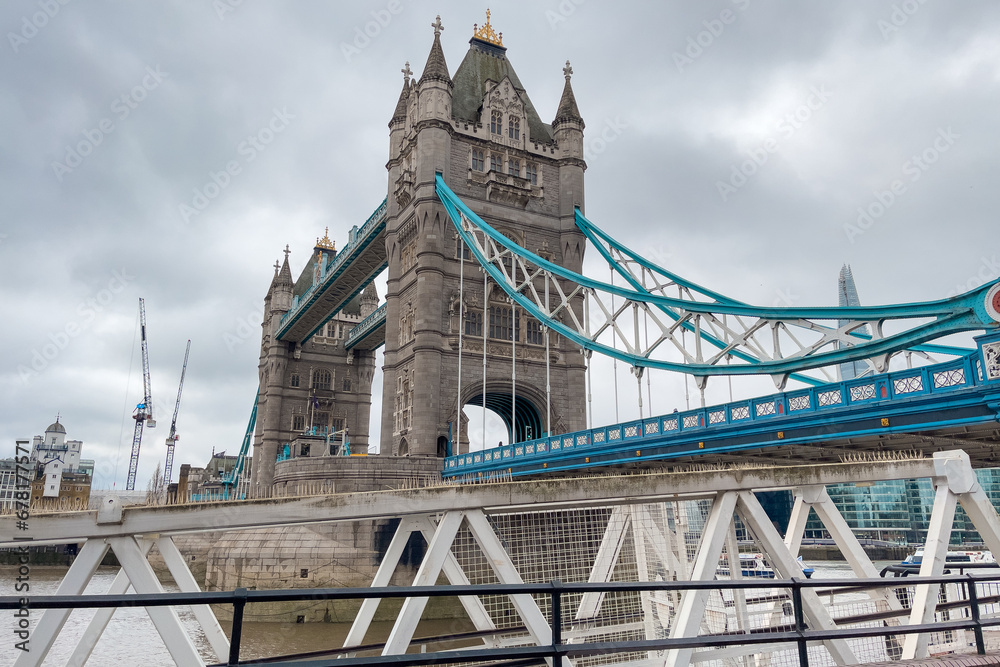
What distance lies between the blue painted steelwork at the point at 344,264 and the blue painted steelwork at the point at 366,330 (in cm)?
307

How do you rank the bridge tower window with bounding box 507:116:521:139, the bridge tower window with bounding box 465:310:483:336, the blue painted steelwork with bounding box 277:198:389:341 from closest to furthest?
the bridge tower window with bounding box 465:310:483:336 → the bridge tower window with bounding box 507:116:521:139 → the blue painted steelwork with bounding box 277:198:389:341

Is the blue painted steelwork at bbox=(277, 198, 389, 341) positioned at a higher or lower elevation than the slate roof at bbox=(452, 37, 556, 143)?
lower

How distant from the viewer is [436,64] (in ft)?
140

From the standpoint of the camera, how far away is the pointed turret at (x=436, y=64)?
4209 cm

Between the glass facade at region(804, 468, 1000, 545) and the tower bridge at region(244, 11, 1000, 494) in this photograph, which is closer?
the tower bridge at region(244, 11, 1000, 494)

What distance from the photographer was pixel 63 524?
4.93 meters

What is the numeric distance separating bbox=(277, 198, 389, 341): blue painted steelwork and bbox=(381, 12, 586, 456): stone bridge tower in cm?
291

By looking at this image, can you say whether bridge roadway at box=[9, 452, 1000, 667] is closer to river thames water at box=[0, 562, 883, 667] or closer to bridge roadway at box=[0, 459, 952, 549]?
bridge roadway at box=[0, 459, 952, 549]

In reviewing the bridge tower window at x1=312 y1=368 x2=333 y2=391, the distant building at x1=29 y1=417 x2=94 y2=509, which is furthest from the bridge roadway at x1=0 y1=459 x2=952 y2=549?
the bridge tower window at x1=312 y1=368 x2=333 y2=391

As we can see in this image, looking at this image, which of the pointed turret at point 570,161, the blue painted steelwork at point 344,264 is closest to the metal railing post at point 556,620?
the pointed turret at point 570,161

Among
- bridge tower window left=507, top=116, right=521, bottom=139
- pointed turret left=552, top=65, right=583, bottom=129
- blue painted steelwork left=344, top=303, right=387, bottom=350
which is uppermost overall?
pointed turret left=552, top=65, right=583, bottom=129

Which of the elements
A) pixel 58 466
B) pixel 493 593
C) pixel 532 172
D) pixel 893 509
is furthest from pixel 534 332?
pixel 58 466

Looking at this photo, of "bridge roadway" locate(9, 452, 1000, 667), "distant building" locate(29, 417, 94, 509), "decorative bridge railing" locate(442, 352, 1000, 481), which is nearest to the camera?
"bridge roadway" locate(9, 452, 1000, 667)

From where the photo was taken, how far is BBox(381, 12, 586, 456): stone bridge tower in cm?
3869
